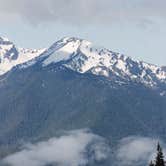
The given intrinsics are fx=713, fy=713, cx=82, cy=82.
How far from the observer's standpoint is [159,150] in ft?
203

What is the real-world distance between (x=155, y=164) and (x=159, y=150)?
5.72ft

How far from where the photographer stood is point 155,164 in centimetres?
6294
